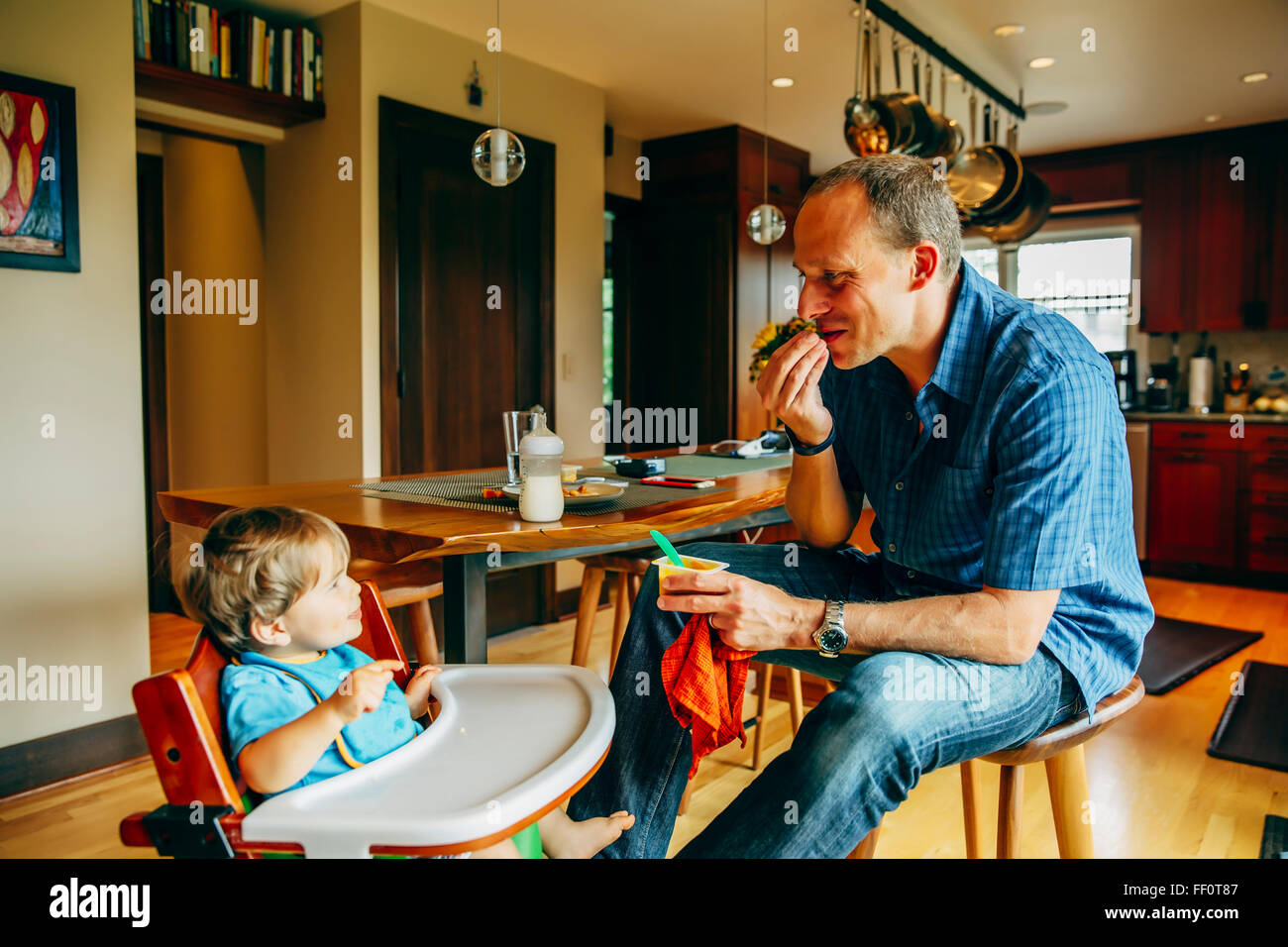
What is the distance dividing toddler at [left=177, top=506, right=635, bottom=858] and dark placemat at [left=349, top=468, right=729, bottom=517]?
66 cm

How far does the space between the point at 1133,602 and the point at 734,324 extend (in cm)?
404

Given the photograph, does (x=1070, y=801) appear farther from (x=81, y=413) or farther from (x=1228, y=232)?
(x=1228, y=232)

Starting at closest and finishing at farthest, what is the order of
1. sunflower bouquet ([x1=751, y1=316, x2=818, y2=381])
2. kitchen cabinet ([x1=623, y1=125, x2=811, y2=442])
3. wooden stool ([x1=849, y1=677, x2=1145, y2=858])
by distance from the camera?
wooden stool ([x1=849, y1=677, x2=1145, y2=858]), sunflower bouquet ([x1=751, y1=316, x2=818, y2=381]), kitchen cabinet ([x1=623, y1=125, x2=811, y2=442])

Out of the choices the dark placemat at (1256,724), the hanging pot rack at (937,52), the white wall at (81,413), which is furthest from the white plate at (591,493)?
the hanging pot rack at (937,52)

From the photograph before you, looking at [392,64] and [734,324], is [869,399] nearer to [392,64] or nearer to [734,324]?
[392,64]

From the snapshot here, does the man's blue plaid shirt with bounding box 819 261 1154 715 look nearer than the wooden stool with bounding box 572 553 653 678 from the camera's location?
Yes

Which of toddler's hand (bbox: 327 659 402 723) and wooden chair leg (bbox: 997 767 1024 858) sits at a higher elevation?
toddler's hand (bbox: 327 659 402 723)

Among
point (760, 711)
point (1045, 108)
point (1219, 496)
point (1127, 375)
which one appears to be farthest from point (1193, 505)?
point (760, 711)

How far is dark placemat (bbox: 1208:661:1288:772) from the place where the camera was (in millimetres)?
2611

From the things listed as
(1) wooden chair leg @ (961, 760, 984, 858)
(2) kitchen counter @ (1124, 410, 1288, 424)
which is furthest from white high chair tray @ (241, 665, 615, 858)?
(2) kitchen counter @ (1124, 410, 1288, 424)

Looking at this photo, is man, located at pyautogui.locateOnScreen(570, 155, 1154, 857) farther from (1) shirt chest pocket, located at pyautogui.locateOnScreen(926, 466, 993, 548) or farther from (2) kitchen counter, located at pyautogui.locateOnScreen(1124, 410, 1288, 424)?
(2) kitchen counter, located at pyautogui.locateOnScreen(1124, 410, 1288, 424)

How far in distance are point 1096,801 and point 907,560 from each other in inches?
54.1

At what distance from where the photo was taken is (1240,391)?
530 centimetres
